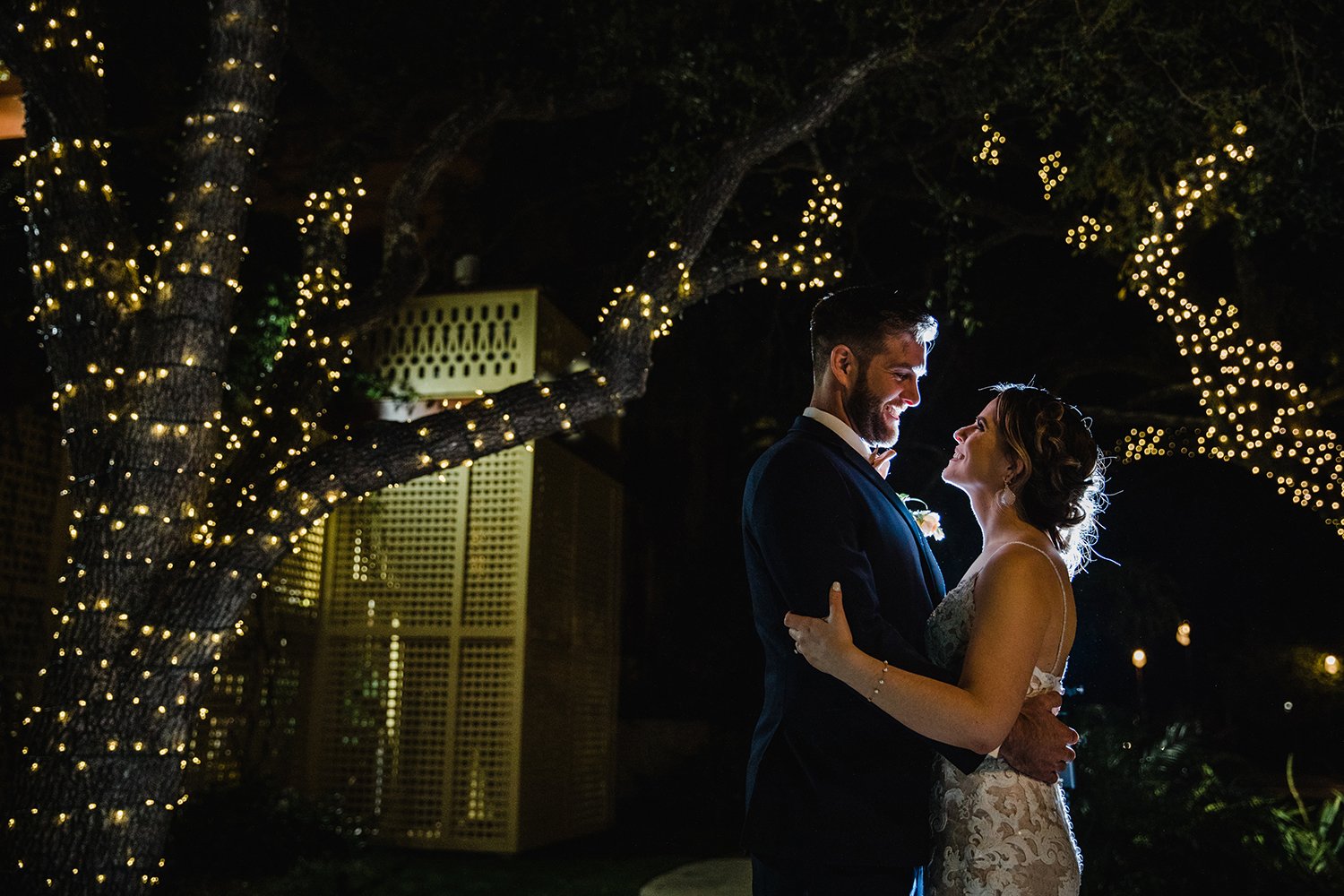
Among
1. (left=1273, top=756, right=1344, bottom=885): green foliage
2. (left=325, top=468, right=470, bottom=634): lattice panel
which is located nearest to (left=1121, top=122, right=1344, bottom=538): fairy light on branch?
(left=1273, top=756, right=1344, bottom=885): green foliage

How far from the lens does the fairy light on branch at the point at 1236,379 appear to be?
26.2 ft

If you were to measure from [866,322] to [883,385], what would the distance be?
0.15m

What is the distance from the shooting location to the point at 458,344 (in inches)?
361

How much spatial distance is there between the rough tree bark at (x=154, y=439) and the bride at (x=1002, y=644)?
309 cm

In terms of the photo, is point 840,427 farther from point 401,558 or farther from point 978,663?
point 401,558

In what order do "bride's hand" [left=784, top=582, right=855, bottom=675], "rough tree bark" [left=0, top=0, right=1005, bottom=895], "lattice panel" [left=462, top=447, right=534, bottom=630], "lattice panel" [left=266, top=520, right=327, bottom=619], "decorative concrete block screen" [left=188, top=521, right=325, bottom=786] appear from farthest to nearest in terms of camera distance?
"lattice panel" [left=462, top=447, right=534, bottom=630] < "lattice panel" [left=266, top=520, right=327, bottom=619] < "decorative concrete block screen" [left=188, top=521, right=325, bottom=786] < "rough tree bark" [left=0, top=0, right=1005, bottom=895] < "bride's hand" [left=784, top=582, right=855, bottom=675]

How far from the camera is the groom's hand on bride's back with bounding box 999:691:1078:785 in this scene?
7.91ft

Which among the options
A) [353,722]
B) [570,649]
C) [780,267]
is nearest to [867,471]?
[780,267]

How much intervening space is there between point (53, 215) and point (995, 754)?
15.3 ft

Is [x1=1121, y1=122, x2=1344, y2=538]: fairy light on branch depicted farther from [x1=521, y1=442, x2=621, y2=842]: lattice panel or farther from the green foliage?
[x1=521, y1=442, x2=621, y2=842]: lattice panel

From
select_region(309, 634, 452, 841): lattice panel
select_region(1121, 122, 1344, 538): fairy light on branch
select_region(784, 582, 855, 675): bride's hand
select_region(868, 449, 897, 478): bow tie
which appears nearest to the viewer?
select_region(784, 582, 855, 675): bride's hand

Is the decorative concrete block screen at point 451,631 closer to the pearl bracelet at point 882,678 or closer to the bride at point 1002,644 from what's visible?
the bride at point 1002,644

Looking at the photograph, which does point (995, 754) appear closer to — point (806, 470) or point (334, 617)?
point (806, 470)

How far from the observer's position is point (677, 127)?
338 inches
